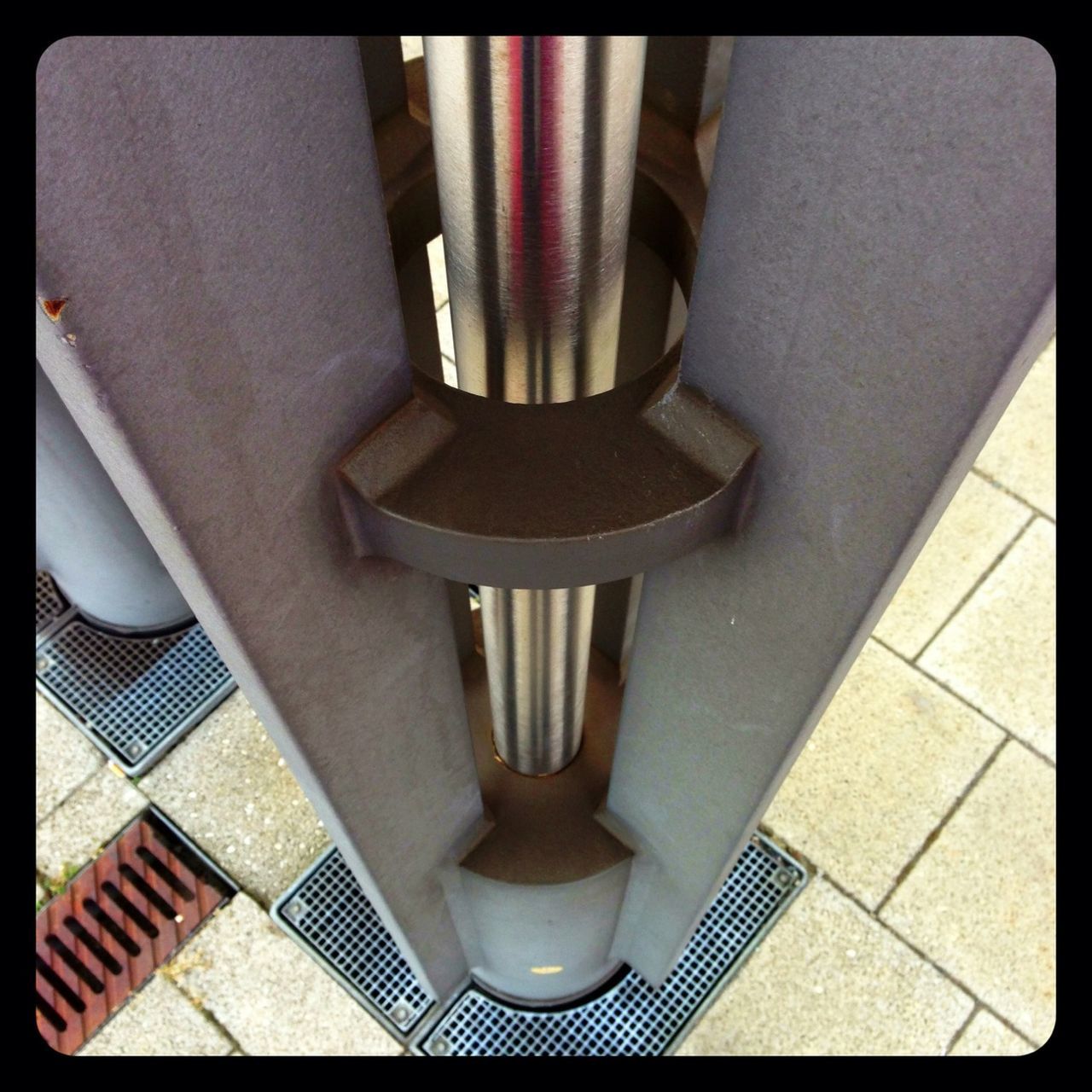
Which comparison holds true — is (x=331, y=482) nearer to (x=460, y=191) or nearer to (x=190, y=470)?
(x=190, y=470)

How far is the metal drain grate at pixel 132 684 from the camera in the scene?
286cm

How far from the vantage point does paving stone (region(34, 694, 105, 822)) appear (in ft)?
9.20

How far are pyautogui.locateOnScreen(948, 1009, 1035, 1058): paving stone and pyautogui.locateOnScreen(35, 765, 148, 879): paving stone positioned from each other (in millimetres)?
2122

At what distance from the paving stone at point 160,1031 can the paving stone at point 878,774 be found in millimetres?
1477

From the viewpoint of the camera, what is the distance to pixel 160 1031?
2.51 meters

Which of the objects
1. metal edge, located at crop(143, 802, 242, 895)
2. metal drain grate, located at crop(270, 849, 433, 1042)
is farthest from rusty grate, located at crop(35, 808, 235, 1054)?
metal drain grate, located at crop(270, 849, 433, 1042)

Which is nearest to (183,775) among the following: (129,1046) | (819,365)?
(129,1046)

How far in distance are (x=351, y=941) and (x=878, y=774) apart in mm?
1429

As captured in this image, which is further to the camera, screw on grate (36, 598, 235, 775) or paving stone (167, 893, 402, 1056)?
screw on grate (36, 598, 235, 775)

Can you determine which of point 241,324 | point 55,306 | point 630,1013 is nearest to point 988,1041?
point 630,1013

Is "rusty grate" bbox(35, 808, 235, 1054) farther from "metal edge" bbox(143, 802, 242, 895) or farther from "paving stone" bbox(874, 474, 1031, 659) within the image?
"paving stone" bbox(874, 474, 1031, 659)

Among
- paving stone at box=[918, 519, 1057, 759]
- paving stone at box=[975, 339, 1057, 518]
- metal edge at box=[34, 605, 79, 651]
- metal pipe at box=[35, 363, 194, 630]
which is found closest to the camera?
metal pipe at box=[35, 363, 194, 630]

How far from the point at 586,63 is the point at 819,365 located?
30cm

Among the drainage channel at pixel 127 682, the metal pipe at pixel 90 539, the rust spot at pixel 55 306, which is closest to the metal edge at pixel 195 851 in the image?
the drainage channel at pixel 127 682
